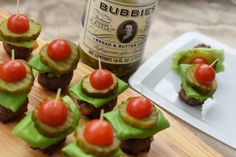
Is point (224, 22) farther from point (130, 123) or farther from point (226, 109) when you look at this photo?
point (130, 123)

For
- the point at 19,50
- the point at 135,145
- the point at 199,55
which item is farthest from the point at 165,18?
the point at 135,145

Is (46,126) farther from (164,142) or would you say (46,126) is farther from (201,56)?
(201,56)

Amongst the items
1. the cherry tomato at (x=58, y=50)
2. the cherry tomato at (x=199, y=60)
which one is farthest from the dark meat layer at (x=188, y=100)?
the cherry tomato at (x=58, y=50)

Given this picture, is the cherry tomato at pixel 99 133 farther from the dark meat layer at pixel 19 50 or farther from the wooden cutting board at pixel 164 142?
the dark meat layer at pixel 19 50

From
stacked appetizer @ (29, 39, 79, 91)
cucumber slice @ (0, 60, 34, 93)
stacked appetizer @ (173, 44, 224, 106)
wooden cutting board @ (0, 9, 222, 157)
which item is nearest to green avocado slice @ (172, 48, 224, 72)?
stacked appetizer @ (173, 44, 224, 106)

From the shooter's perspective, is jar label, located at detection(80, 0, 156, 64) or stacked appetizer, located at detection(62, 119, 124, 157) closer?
stacked appetizer, located at detection(62, 119, 124, 157)

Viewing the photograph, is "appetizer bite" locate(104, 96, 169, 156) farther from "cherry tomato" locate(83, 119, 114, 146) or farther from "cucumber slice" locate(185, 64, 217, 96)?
"cucumber slice" locate(185, 64, 217, 96)

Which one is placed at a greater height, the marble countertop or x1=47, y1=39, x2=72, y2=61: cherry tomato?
x1=47, y1=39, x2=72, y2=61: cherry tomato
